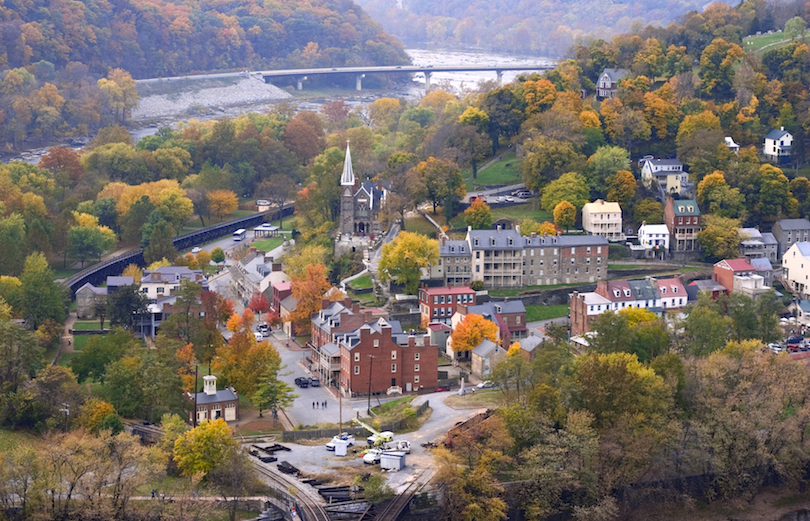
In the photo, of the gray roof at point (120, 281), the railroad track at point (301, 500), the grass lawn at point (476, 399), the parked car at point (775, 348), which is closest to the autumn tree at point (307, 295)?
the gray roof at point (120, 281)

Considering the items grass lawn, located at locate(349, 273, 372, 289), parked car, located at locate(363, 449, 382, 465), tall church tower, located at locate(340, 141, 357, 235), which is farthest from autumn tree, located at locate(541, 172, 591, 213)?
parked car, located at locate(363, 449, 382, 465)

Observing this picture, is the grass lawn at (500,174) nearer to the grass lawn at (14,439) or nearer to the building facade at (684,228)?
the building facade at (684,228)

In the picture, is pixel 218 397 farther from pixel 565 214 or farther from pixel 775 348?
pixel 565 214

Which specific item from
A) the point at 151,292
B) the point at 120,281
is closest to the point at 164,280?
the point at 151,292

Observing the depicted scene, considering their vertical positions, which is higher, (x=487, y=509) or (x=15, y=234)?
(x=15, y=234)

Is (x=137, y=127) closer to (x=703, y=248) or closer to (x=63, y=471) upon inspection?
(x=703, y=248)

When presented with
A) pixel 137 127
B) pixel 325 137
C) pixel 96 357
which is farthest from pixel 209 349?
pixel 137 127
